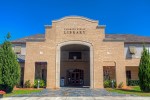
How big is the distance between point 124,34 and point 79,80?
14351mm

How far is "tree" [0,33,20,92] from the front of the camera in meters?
23.4

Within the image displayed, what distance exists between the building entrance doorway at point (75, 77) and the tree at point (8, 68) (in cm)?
1502

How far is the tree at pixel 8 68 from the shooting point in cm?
2344

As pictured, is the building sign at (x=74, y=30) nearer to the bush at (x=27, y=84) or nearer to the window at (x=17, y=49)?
the bush at (x=27, y=84)

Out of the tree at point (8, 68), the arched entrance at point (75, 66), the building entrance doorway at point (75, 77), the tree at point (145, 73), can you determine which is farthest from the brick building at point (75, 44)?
the tree at point (8, 68)

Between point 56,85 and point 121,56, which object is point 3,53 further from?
point 121,56

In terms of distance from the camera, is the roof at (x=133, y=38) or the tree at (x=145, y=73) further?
the roof at (x=133, y=38)

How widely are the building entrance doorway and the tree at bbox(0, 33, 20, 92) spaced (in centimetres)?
1502

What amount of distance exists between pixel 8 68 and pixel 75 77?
16.9m

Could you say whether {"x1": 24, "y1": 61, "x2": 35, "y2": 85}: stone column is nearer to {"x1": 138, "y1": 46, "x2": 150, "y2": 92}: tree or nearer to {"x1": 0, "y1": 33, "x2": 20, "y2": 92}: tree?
{"x1": 0, "y1": 33, "x2": 20, "y2": 92}: tree

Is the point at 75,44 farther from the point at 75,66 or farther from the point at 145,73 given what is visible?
the point at 145,73

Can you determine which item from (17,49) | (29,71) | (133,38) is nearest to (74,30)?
(29,71)

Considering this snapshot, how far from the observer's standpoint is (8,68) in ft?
77.9

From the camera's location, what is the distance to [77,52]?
128ft
